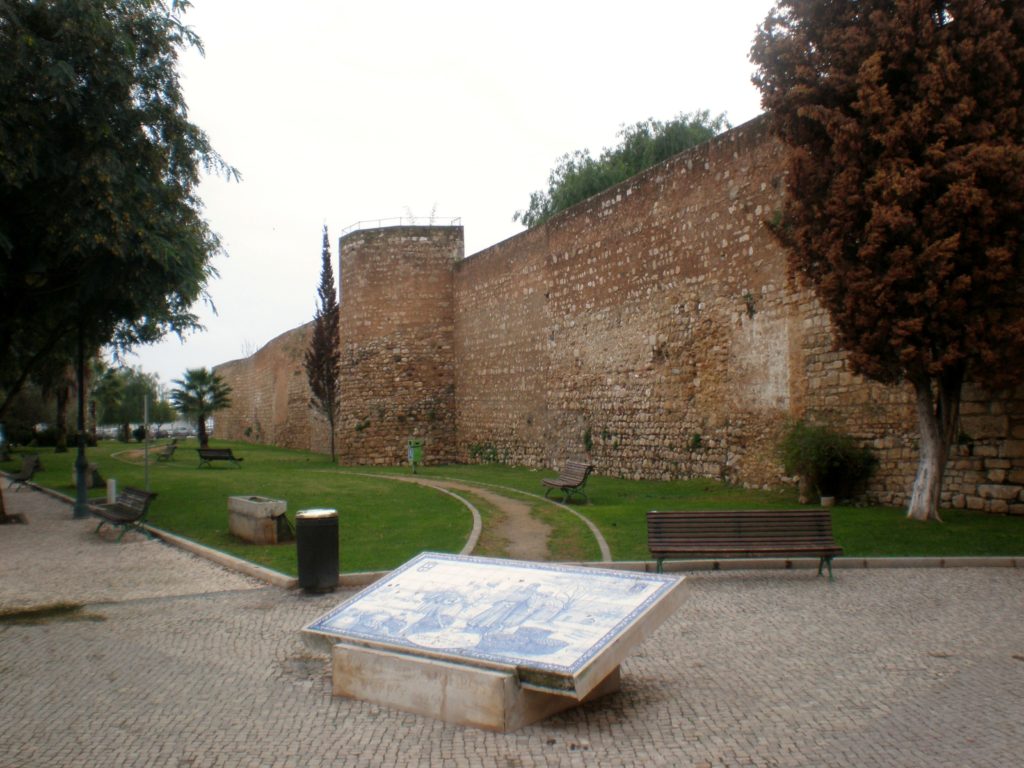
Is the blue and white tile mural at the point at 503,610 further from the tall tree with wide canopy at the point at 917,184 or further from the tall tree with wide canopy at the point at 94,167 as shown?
the tall tree with wide canopy at the point at 94,167

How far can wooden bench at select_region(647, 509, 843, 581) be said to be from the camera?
8344 mm

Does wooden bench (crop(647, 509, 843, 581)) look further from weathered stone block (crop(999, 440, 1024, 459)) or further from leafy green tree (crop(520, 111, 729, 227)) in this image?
leafy green tree (crop(520, 111, 729, 227))

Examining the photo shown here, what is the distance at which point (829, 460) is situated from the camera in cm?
1245

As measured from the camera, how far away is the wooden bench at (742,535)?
8.34 m

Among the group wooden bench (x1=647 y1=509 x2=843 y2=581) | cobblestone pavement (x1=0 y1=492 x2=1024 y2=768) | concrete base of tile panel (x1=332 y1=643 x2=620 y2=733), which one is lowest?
cobblestone pavement (x1=0 y1=492 x2=1024 y2=768)

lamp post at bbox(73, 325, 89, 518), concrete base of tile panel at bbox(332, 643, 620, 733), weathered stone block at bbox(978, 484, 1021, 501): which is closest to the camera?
concrete base of tile panel at bbox(332, 643, 620, 733)

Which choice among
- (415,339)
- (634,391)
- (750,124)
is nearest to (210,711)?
(750,124)

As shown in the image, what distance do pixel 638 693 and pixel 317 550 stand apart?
12.8 ft

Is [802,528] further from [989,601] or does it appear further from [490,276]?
[490,276]

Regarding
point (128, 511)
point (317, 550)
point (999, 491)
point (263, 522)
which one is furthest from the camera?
point (128, 511)

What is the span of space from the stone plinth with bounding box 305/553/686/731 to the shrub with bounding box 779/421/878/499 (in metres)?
7.71

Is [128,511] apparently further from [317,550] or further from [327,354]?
[327,354]

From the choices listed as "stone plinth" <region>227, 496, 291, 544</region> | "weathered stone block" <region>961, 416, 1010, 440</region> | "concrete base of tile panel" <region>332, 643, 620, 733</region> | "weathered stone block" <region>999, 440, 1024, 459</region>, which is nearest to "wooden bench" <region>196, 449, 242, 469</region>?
"stone plinth" <region>227, 496, 291, 544</region>

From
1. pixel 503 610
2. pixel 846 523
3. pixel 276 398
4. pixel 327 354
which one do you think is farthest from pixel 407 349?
pixel 503 610
